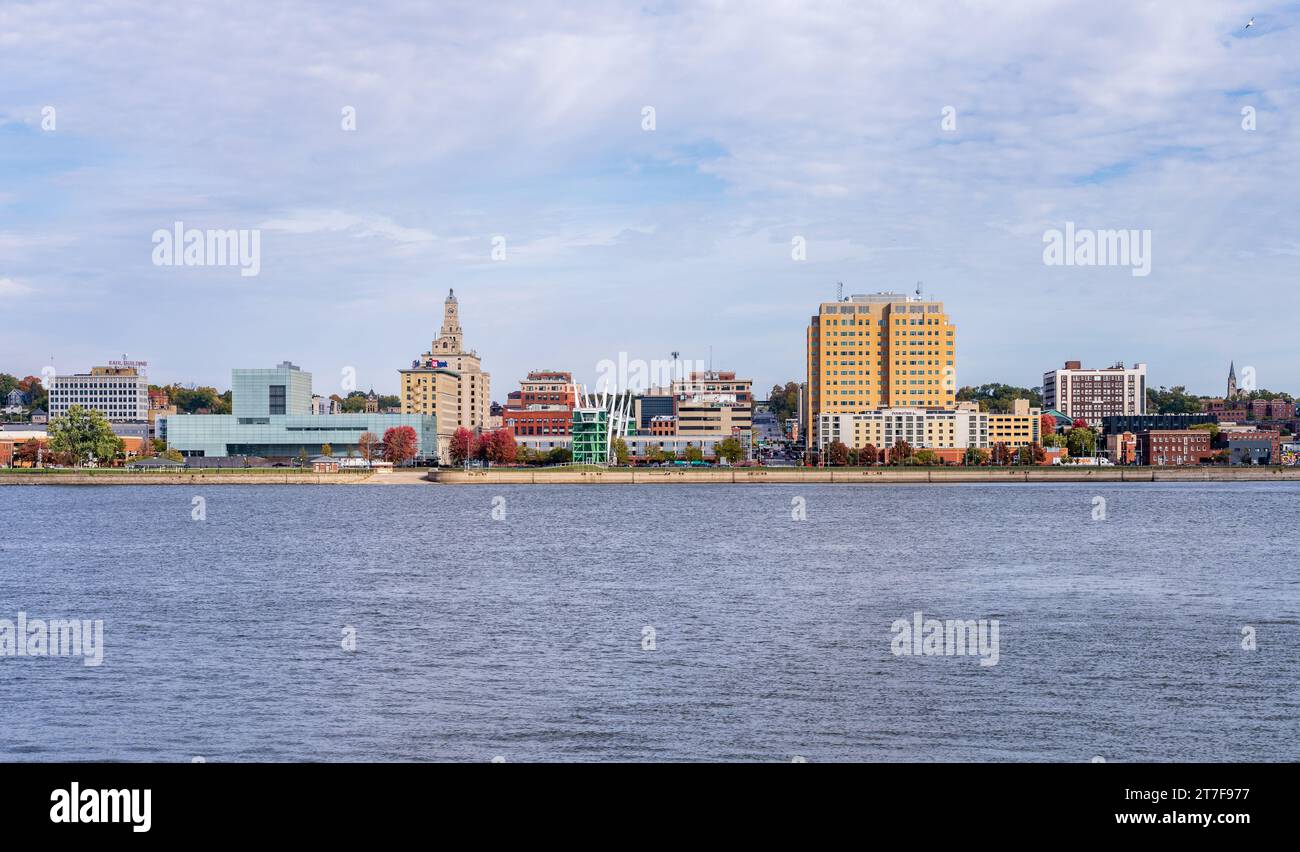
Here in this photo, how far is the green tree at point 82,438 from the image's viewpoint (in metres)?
129

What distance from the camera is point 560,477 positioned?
423ft

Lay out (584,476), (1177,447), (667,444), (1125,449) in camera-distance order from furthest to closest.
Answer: (1125,449) → (667,444) → (1177,447) → (584,476)

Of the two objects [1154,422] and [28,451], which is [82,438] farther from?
[1154,422]

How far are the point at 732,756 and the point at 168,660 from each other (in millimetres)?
12041

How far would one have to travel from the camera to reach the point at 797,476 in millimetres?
127062

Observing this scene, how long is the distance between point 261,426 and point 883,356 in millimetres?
78366

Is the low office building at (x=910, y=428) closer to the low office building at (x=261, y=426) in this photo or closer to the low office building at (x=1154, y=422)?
the low office building at (x=1154, y=422)

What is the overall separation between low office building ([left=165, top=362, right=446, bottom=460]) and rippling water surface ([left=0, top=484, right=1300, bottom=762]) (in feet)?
313

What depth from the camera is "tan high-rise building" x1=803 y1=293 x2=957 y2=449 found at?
152 meters

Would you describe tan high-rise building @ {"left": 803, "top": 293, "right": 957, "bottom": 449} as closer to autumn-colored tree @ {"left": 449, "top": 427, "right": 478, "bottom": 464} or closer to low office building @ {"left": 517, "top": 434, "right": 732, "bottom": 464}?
low office building @ {"left": 517, "top": 434, "right": 732, "bottom": 464}

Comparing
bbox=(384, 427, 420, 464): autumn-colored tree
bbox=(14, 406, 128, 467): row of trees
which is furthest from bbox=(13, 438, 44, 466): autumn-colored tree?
bbox=(384, 427, 420, 464): autumn-colored tree

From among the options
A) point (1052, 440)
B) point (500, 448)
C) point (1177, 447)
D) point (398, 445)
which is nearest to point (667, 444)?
point (500, 448)
